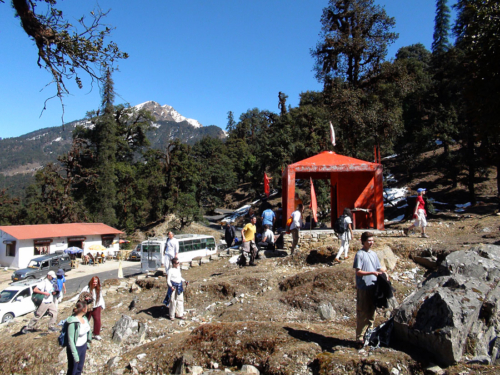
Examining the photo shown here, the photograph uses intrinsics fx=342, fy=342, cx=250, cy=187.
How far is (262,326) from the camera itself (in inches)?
242

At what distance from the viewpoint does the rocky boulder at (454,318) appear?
13.5 feet

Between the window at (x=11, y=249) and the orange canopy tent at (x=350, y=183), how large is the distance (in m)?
25.1

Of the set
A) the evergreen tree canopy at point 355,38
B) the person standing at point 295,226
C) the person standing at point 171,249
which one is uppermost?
the evergreen tree canopy at point 355,38

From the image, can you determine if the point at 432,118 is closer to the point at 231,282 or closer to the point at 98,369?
the point at 231,282

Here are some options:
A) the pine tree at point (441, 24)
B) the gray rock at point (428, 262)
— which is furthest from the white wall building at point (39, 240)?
the pine tree at point (441, 24)

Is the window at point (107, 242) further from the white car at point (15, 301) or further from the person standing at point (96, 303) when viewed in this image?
the person standing at point (96, 303)

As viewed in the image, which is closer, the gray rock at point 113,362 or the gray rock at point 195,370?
the gray rock at point 195,370

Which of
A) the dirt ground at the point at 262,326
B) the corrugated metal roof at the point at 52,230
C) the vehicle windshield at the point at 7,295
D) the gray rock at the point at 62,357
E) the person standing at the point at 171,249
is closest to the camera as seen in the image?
the dirt ground at the point at 262,326

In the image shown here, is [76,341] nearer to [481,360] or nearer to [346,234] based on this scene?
[481,360]

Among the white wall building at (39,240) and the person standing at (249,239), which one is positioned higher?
the person standing at (249,239)

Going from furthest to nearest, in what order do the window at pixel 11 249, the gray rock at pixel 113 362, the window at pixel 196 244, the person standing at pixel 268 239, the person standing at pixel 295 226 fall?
the window at pixel 11 249 < the window at pixel 196 244 < the person standing at pixel 268 239 < the person standing at pixel 295 226 < the gray rock at pixel 113 362

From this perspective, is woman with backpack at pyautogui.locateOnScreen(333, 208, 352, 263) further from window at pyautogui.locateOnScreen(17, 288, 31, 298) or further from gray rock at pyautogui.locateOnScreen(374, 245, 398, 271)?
window at pyautogui.locateOnScreen(17, 288, 31, 298)

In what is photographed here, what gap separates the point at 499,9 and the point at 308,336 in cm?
913

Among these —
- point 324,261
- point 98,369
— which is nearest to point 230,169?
point 324,261
